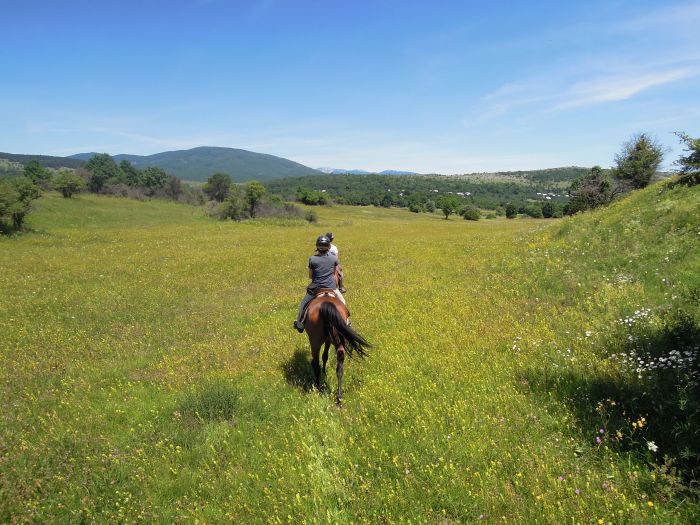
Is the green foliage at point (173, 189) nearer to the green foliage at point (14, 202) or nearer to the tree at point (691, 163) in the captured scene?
the green foliage at point (14, 202)

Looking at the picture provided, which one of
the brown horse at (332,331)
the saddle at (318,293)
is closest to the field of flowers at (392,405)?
the brown horse at (332,331)

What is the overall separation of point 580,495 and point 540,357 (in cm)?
371

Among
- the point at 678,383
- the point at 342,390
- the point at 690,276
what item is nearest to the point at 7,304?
the point at 342,390

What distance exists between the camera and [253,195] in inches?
2675

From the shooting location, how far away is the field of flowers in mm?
4629

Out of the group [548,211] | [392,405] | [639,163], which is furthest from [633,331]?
[548,211]

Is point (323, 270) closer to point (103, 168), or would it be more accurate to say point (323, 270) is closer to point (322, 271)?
point (322, 271)

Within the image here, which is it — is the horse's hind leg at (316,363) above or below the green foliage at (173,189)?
below

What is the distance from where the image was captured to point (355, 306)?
13.5 meters

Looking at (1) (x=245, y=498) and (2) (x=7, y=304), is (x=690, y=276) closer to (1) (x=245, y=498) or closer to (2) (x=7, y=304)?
(1) (x=245, y=498)

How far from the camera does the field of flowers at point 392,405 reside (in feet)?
15.2

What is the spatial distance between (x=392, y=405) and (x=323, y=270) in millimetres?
3277

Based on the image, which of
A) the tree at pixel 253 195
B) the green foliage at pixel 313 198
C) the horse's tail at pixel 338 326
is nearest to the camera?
the horse's tail at pixel 338 326

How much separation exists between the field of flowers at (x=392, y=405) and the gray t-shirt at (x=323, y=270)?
2131 millimetres
